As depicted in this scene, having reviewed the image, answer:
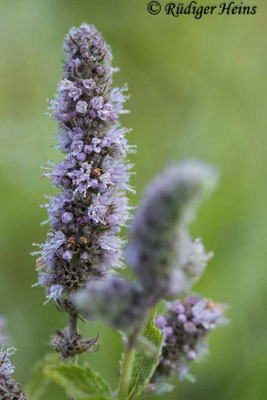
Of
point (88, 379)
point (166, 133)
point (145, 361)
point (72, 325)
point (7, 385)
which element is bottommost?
point (7, 385)

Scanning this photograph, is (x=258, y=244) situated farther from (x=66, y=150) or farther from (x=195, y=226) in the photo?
(x=66, y=150)

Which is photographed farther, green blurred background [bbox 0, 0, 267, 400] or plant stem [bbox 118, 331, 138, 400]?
green blurred background [bbox 0, 0, 267, 400]

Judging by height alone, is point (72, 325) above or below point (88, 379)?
above

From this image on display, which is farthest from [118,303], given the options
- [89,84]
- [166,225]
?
[89,84]

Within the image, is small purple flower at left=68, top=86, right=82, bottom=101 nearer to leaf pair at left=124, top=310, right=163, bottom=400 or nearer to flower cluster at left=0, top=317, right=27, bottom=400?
leaf pair at left=124, top=310, right=163, bottom=400

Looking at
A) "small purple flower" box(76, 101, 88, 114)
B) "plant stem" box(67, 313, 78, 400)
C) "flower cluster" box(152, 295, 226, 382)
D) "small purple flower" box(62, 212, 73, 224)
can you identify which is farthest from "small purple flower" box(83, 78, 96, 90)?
"flower cluster" box(152, 295, 226, 382)

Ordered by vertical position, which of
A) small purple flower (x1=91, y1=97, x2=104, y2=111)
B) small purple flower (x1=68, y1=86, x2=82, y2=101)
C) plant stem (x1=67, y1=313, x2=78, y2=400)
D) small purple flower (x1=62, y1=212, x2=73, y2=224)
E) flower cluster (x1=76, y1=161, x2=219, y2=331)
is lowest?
flower cluster (x1=76, y1=161, x2=219, y2=331)

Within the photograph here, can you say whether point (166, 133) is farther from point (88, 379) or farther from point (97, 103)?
point (88, 379)
